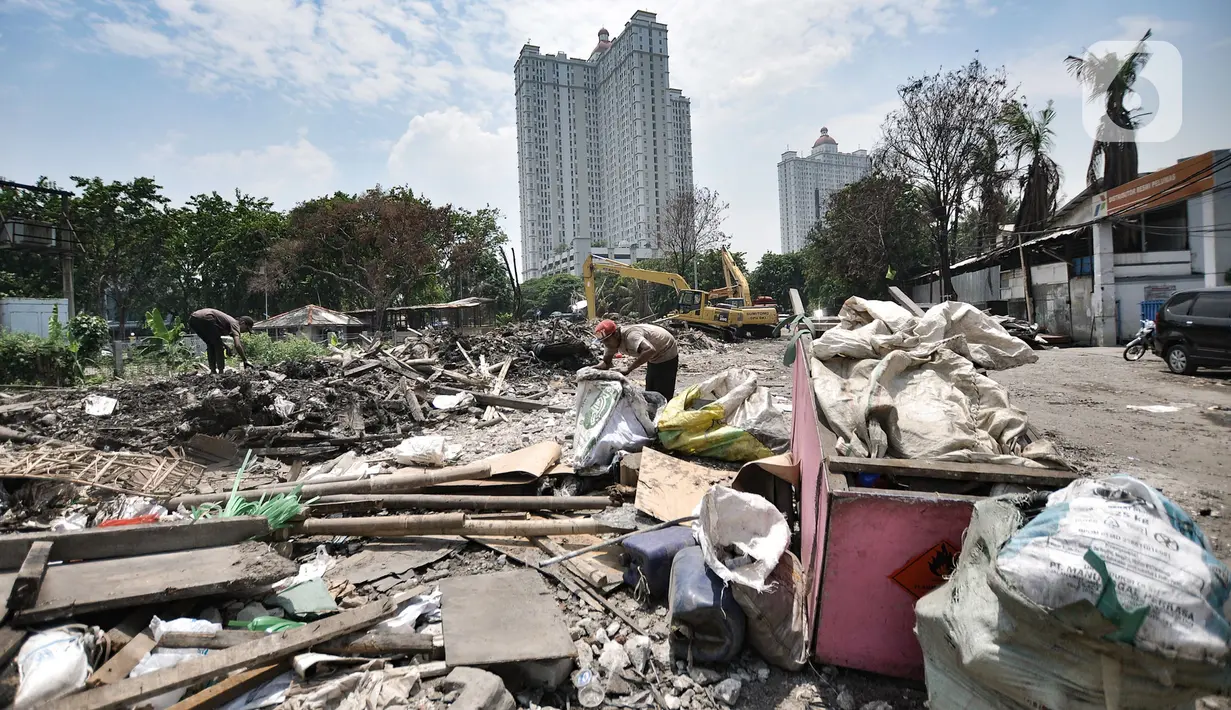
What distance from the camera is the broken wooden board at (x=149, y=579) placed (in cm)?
246

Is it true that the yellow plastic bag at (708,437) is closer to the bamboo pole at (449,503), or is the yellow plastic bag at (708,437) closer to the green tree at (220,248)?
the bamboo pole at (449,503)

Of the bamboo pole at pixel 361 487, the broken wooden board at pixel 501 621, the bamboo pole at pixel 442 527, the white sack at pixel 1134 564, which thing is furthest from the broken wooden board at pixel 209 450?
the white sack at pixel 1134 564

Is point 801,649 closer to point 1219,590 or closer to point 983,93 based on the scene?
point 1219,590

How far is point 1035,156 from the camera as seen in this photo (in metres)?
22.8

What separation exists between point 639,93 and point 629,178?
912 centimetres

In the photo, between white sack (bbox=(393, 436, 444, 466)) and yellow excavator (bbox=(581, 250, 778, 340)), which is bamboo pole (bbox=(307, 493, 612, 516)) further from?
yellow excavator (bbox=(581, 250, 778, 340))

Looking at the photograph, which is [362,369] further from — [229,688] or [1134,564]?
[1134,564]

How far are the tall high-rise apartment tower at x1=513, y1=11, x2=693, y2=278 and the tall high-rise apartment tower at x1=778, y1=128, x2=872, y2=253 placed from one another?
1339 centimetres

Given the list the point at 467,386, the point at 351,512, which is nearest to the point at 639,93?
the point at 467,386

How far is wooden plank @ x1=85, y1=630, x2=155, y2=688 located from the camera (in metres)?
2.19

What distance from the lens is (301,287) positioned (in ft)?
109

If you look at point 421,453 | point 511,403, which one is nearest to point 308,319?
point 511,403

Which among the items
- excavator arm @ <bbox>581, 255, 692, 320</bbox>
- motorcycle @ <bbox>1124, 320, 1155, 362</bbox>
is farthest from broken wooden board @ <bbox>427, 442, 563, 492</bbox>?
excavator arm @ <bbox>581, 255, 692, 320</bbox>

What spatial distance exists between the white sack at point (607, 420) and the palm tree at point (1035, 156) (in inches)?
929
